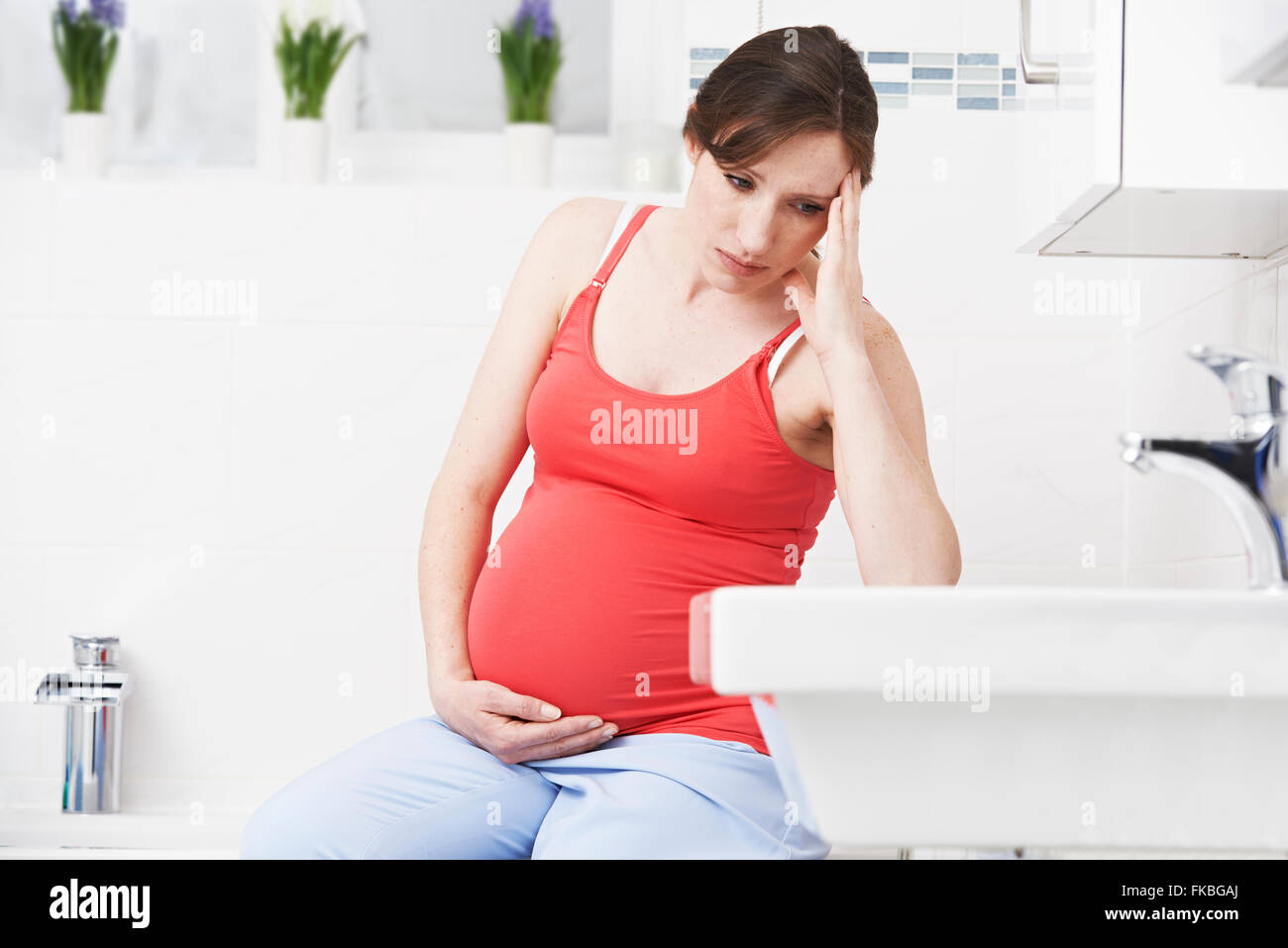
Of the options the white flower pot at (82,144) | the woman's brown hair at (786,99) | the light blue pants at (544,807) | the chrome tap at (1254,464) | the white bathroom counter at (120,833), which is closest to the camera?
the chrome tap at (1254,464)

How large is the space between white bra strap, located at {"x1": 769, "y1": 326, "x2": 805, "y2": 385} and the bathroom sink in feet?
1.68

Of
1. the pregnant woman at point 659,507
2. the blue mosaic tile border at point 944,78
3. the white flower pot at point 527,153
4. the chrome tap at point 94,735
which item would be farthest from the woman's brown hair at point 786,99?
the chrome tap at point 94,735

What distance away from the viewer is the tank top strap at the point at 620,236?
1.29 m

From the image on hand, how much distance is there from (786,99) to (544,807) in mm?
653

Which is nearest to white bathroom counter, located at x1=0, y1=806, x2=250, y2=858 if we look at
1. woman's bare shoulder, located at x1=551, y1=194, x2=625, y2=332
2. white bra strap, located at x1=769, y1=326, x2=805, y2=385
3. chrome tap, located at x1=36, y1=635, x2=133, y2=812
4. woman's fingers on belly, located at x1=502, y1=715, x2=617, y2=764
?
chrome tap, located at x1=36, y1=635, x2=133, y2=812

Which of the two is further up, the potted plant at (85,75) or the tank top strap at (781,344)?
the potted plant at (85,75)

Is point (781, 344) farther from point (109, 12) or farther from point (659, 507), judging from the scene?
point (109, 12)

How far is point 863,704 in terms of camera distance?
682mm

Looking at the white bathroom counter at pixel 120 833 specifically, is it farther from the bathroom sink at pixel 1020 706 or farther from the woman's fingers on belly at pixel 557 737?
the bathroom sink at pixel 1020 706

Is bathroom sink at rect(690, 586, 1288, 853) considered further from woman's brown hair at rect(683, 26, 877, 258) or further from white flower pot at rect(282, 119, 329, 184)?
white flower pot at rect(282, 119, 329, 184)

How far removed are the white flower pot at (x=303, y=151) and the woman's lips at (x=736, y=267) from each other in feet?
2.88

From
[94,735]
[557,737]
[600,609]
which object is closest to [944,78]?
[600,609]

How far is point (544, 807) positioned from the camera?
109 cm
